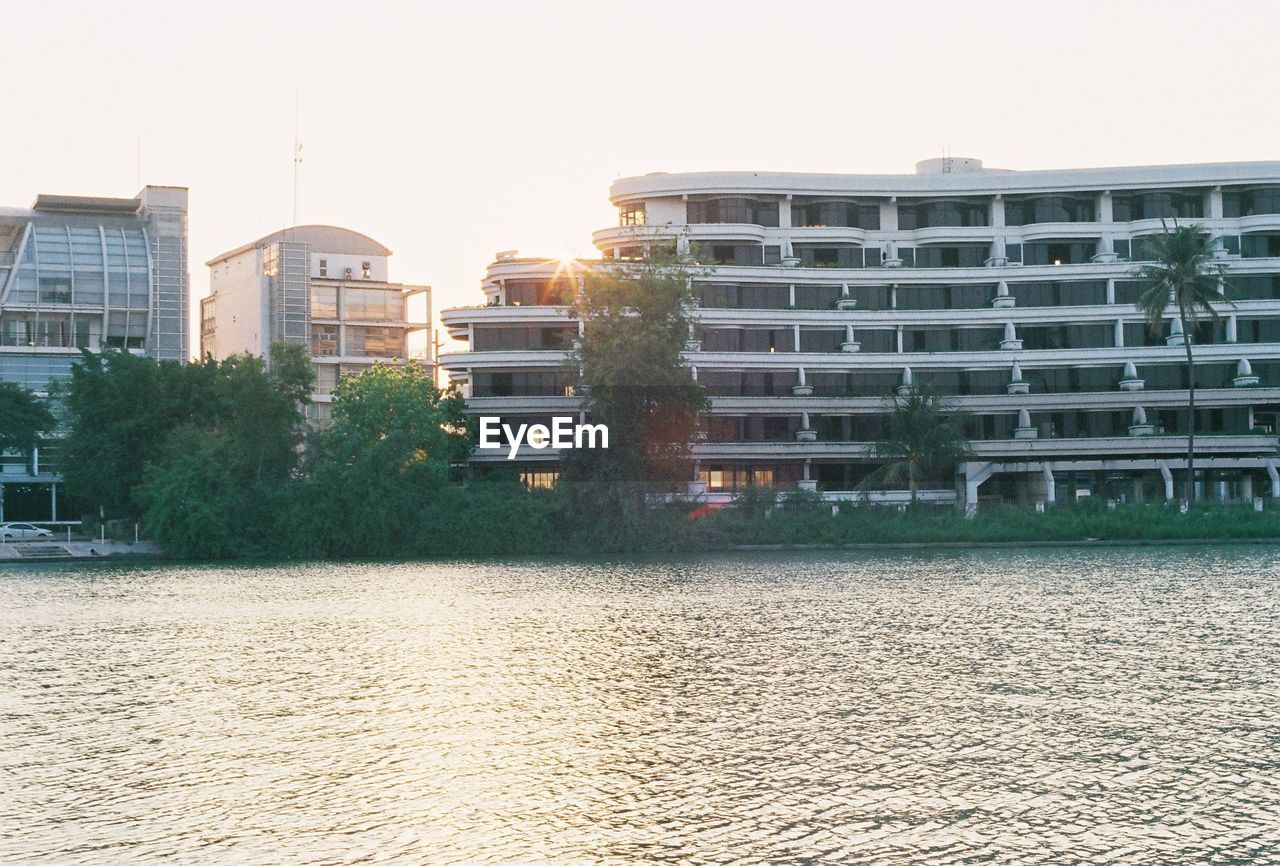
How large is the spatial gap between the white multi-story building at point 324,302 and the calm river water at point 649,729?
341 ft

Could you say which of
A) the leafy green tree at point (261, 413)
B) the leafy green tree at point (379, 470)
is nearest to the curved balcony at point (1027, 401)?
the leafy green tree at point (379, 470)

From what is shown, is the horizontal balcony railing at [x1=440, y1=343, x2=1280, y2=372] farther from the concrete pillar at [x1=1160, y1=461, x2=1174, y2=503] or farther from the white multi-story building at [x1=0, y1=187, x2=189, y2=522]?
the white multi-story building at [x1=0, y1=187, x2=189, y2=522]

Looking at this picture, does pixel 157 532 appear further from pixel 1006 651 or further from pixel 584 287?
pixel 1006 651

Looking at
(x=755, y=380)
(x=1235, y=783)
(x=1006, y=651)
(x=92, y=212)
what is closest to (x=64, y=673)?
(x=1006, y=651)

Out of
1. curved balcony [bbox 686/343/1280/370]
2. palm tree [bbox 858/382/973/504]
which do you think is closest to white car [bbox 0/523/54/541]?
curved balcony [bbox 686/343/1280/370]

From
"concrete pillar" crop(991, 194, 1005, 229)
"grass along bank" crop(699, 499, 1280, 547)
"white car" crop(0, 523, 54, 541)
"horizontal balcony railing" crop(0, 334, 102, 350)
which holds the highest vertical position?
"concrete pillar" crop(991, 194, 1005, 229)

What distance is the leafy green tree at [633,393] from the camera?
286ft

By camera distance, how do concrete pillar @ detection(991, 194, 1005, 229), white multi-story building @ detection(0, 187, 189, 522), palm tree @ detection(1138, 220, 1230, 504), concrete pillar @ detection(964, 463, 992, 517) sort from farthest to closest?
1. white multi-story building @ detection(0, 187, 189, 522)
2. concrete pillar @ detection(991, 194, 1005, 229)
3. concrete pillar @ detection(964, 463, 992, 517)
4. palm tree @ detection(1138, 220, 1230, 504)

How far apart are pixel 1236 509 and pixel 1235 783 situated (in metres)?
73.5

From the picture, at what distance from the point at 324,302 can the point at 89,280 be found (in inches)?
1125

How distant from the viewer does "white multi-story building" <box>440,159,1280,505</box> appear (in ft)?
352

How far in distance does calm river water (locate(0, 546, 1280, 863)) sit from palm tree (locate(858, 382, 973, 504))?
42735mm

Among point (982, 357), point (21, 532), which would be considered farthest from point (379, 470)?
point (982, 357)

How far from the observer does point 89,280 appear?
140 metres
